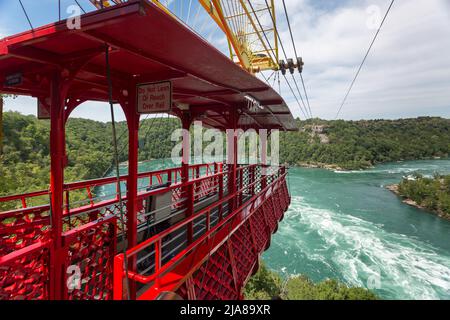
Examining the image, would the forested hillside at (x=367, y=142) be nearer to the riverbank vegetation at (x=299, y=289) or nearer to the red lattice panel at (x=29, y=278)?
the riverbank vegetation at (x=299, y=289)

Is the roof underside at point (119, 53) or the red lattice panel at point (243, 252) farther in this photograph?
the red lattice panel at point (243, 252)

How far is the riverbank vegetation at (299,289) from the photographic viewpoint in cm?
1739

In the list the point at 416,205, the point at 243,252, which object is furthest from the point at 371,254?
the point at 416,205

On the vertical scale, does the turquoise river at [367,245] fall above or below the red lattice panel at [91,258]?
below

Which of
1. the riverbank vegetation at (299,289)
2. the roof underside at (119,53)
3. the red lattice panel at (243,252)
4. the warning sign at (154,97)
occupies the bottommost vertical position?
the riverbank vegetation at (299,289)

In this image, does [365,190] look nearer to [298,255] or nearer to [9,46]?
[298,255]

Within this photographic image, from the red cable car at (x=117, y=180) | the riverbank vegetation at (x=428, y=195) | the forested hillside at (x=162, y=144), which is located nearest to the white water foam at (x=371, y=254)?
the riverbank vegetation at (x=428, y=195)

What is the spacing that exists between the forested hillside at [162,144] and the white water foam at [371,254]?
19.0 m

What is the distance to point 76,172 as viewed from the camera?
1193 inches

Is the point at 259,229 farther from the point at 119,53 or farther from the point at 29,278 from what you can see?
the point at 119,53

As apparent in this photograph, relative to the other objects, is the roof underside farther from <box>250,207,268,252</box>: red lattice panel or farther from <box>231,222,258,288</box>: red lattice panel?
<box>250,207,268,252</box>: red lattice panel

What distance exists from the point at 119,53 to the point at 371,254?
27.0m

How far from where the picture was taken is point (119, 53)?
268 cm

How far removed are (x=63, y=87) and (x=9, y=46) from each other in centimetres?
52
